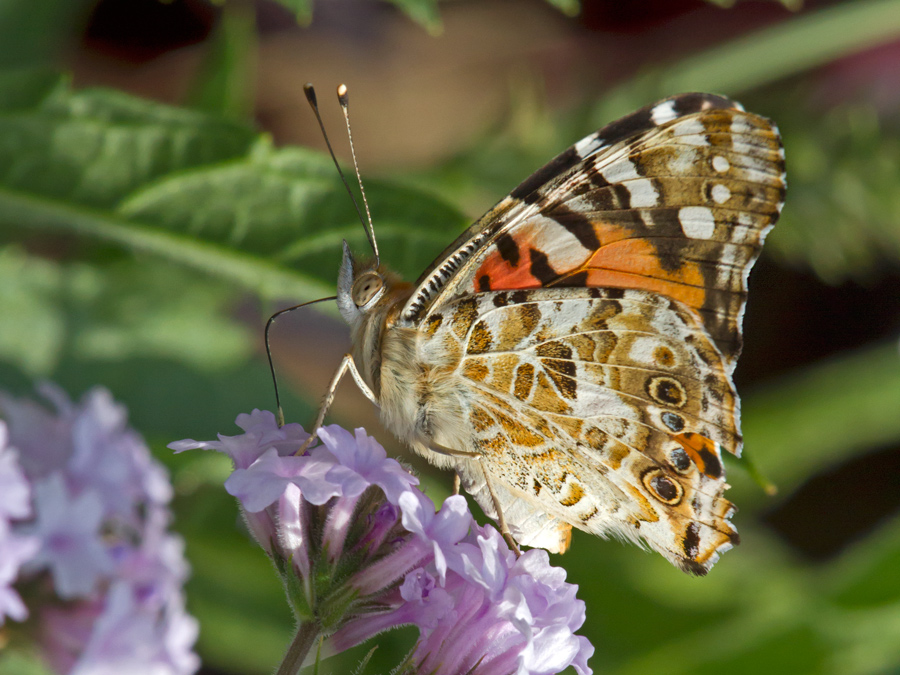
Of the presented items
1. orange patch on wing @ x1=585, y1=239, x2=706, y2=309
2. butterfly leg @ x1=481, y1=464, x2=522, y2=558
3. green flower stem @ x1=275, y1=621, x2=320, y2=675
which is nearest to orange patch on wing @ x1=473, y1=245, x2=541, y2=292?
orange patch on wing @ x1=585, y1=239, x2=706, y2=309

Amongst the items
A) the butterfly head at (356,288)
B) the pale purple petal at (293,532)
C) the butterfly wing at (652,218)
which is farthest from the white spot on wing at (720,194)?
the pale purple petal at (293,532)

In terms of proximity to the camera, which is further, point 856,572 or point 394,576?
point 856,572

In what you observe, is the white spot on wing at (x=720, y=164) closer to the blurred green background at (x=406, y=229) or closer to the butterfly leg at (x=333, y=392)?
the blurred green background at (x=406, y=229)

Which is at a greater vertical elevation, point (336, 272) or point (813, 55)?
point (813, 55)

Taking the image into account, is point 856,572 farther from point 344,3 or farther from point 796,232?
point 344,3

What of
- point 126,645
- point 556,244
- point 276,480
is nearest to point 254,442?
point 276,480

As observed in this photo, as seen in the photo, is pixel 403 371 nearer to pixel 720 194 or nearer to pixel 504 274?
pixel 504 274

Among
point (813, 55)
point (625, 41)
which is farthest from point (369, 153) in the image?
point (813, 55)
